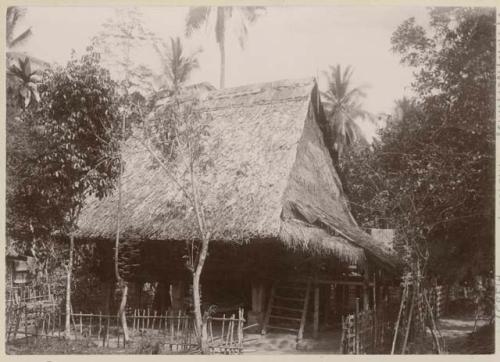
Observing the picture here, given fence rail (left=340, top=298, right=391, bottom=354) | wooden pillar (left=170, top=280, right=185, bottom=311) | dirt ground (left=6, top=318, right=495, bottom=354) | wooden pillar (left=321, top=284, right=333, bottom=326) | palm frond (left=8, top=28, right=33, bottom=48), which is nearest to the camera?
fence rail (left=340, top=298, right=391, bottom=354)

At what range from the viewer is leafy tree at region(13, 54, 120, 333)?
8.73 m

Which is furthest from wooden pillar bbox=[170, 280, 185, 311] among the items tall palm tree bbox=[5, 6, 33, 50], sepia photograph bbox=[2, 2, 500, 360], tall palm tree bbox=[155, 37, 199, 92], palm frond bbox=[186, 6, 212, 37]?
tall palm tree bbox=[155, 37, 199, 92]

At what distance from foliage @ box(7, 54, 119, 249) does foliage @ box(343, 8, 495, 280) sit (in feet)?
16.6

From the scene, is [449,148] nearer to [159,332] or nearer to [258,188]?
[258,188]

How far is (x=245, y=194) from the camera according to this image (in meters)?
10.3

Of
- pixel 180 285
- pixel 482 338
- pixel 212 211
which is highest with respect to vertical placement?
pixel 212 211

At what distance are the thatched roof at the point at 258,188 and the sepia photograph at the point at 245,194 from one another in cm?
4

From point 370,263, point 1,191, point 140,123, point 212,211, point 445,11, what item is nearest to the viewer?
point 1,191

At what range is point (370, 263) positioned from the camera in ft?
35.1

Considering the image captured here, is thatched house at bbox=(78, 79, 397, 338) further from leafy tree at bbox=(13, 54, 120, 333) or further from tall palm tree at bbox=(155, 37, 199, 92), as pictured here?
tall palm tree at bbox=(155, 37, 199, 92)

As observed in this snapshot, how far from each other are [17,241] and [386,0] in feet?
24.1

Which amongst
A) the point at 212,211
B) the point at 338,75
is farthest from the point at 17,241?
the point at 338,75

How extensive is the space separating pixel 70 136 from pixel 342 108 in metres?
18.9

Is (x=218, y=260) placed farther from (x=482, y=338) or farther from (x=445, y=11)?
(x=445, y=11)
